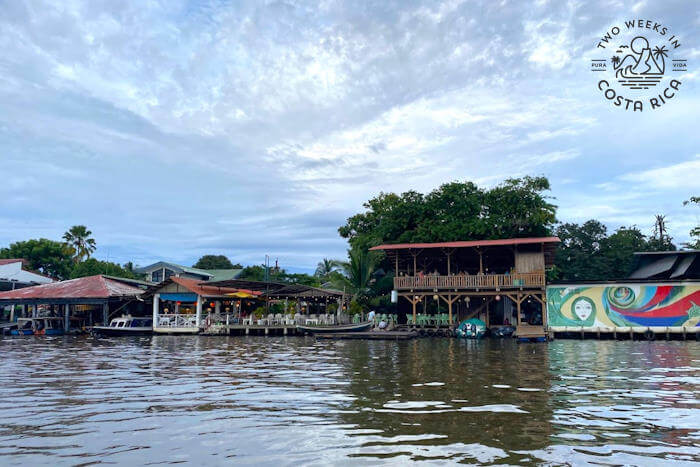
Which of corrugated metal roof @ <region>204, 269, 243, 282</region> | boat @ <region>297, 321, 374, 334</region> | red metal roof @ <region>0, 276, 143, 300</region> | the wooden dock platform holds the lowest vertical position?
the wooden dock platform

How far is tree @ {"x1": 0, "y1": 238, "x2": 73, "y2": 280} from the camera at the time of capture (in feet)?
174

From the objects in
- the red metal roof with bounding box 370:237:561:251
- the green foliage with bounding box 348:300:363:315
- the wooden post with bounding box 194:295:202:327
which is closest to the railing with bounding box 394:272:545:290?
the red metal roof with bounding box 370:237:561:251

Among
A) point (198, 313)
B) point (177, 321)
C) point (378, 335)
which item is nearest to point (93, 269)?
point (177, 321)

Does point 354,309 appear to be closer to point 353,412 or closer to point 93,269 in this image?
point 353,412

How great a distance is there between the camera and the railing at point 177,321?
35656mm

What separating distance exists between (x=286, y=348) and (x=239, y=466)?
18.3 meters

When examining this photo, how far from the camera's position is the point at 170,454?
22.3 feet

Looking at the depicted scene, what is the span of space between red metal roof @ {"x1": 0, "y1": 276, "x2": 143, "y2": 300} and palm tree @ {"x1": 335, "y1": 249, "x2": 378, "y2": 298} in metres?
15.8

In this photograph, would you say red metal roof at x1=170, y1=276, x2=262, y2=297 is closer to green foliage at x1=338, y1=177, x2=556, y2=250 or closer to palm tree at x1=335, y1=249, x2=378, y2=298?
palm tree at x1=335, y1=249, x2=378, y2=298

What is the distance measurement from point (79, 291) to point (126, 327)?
549 centimetres

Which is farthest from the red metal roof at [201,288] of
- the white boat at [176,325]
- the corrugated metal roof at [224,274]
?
the corrugated metal roof at [224,274]

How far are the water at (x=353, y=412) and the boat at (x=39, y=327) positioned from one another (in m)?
23.1

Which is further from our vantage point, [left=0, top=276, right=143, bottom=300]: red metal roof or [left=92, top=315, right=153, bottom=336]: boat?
[left=0, top=276, right=143, bottom=300]: red metal roof

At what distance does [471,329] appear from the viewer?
1160 inches
